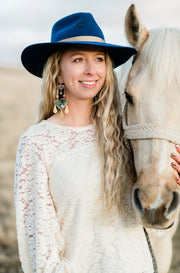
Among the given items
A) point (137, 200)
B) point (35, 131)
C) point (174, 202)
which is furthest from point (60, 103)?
point (174, 202)

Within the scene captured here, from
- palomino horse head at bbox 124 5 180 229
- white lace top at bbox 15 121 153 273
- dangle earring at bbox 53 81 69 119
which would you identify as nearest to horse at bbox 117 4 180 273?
palomino horse head at bbox 124 5 180 229

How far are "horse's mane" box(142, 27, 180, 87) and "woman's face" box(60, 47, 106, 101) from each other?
9.7 inches

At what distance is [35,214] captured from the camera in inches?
63.5

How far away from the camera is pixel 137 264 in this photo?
161cm

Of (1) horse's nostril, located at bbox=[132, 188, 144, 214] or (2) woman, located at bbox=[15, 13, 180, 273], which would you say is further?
(2) woman, located at bbox=[15, 13, 180, 273]

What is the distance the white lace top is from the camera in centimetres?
160

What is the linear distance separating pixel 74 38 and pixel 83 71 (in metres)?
0.18

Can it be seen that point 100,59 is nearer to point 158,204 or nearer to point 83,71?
point 83,71

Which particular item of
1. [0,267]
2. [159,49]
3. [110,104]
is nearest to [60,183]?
[110,104]

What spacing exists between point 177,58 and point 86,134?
581 millimetres

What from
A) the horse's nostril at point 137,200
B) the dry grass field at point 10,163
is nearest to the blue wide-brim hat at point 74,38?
the horse's nostril at point 137,200

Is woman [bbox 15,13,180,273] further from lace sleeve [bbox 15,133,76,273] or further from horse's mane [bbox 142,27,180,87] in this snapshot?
horse's mane [bbox 142,27,180,87]

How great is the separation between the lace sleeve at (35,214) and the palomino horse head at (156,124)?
44 centimetres

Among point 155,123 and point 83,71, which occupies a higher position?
point 83,71
